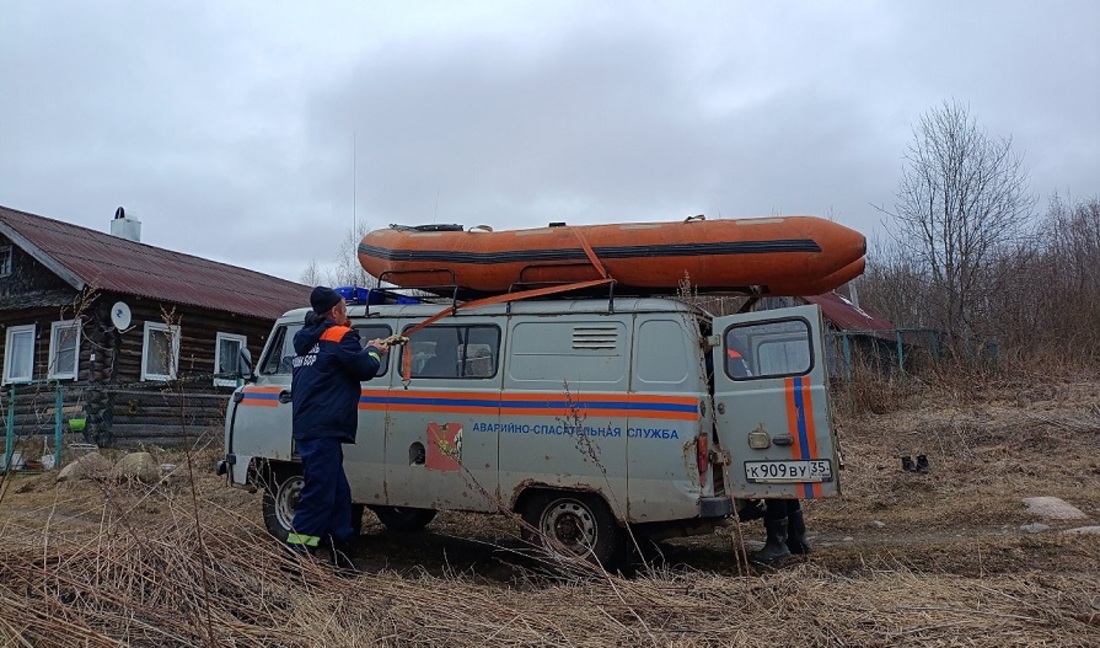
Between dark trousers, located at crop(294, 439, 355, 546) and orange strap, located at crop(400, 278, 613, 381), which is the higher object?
orange strap, located at crop(400, 278, 613, 381)

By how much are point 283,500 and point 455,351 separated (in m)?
2.06

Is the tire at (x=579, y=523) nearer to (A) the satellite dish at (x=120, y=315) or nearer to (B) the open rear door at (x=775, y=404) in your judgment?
(B) the open rear door at (x=775, y=404)

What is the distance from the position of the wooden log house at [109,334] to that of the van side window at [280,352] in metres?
7.54

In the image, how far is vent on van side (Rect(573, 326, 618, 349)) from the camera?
6.12 meters

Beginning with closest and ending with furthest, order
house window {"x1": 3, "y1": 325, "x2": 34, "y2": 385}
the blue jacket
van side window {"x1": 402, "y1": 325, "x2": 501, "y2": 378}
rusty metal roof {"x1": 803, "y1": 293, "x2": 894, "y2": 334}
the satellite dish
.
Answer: the blue jacket < van side window {"x1": 402, "y1": 325, "x2": 501, "y2": 378} < the satellite dish < house window {"x1": 3, "y1": 325, "x2": 34, "y2": 385} < rusty metal roof {"x1": 803, "y1": 293, "x2": 894, "y2": 334}

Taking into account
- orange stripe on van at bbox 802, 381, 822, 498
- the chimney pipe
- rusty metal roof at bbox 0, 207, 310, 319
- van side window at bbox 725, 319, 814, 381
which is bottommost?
orange stripe on van at bbox 802, 381, 822, 498

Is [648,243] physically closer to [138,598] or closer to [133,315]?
[138,598]

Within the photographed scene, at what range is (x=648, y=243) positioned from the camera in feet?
20.9

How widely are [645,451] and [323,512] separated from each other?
Answer: 227 cm

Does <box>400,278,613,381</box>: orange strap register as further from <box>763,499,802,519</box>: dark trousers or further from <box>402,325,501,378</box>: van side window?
<box>763,499,802,519</box>: dark trousers

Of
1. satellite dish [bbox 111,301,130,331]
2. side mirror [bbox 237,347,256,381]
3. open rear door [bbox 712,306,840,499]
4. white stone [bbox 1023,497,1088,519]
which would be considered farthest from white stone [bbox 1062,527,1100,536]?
satellite dish [bbox 111,301,130,331]

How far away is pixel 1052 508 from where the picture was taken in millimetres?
7637

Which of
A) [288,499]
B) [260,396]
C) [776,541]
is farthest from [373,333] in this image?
[776,541]

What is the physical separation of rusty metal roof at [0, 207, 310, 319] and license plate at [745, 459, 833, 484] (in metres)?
12.6
